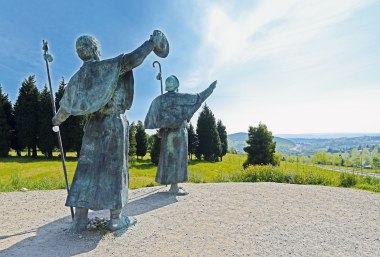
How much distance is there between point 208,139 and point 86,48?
1126 inches

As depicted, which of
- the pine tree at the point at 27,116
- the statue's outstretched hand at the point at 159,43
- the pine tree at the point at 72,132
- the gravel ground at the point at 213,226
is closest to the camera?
the gravel ground at the point at 213,226

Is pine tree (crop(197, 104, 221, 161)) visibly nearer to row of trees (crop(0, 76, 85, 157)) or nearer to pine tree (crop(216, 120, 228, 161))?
pine tree (crop(216, 120, 228, 161))

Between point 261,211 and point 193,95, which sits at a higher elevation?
point 193,95

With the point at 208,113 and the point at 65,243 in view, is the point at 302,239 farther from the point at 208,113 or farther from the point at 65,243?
the point at 208,113

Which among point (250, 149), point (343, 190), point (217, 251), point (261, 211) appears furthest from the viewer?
point (250, 149)

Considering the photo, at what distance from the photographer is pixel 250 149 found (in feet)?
77.2

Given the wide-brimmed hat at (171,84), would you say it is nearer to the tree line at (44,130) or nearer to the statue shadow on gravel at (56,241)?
the statue shadow on gravel at (56,241)

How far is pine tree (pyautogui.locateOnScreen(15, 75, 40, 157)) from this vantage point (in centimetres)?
2919

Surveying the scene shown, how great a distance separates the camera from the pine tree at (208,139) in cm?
3259

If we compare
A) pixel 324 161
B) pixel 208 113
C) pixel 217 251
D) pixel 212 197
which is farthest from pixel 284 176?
pixel 324 161

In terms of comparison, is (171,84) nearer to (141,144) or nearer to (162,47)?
(162,47)

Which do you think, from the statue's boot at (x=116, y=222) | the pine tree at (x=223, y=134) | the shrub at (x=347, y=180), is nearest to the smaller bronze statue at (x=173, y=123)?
the statue's boot at (x=116, y=222)

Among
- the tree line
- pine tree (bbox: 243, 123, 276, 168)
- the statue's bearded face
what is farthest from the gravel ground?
the tree line

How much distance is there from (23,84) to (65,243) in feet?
105
